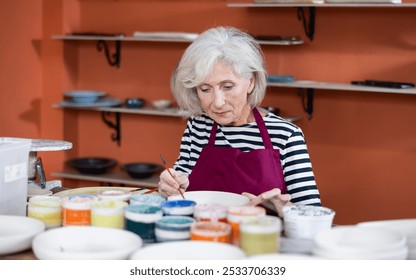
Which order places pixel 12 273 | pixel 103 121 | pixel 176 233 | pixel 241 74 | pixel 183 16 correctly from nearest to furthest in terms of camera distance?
pixel 12 273
pixel 176 233
pixel 241 74
pixel 183 16
pixel 103 121

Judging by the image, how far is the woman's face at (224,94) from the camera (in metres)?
2.96

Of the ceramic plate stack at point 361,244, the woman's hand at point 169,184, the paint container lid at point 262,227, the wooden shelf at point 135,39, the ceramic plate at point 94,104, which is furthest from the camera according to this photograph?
the ceramic plate at point 94,104

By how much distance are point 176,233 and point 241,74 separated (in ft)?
3.50

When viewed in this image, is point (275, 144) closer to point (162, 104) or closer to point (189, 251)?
point (189, 251)

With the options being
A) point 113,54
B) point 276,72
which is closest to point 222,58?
point 276,72

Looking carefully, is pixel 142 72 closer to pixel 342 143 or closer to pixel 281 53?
pixel 281 53

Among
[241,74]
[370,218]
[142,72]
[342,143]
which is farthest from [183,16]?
[241,74]

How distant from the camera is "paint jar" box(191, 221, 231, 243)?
204cm

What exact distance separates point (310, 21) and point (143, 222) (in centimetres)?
308

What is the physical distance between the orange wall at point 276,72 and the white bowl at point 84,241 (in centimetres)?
313

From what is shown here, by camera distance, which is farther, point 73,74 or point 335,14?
point 73,74

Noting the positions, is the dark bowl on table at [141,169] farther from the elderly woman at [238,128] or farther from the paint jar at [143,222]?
the paint jar at [143,222]

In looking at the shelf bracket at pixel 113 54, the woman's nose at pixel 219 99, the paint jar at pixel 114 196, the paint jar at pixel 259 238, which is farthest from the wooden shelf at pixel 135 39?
the paint jar at pixel 259 238

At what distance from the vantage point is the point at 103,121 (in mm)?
5812
